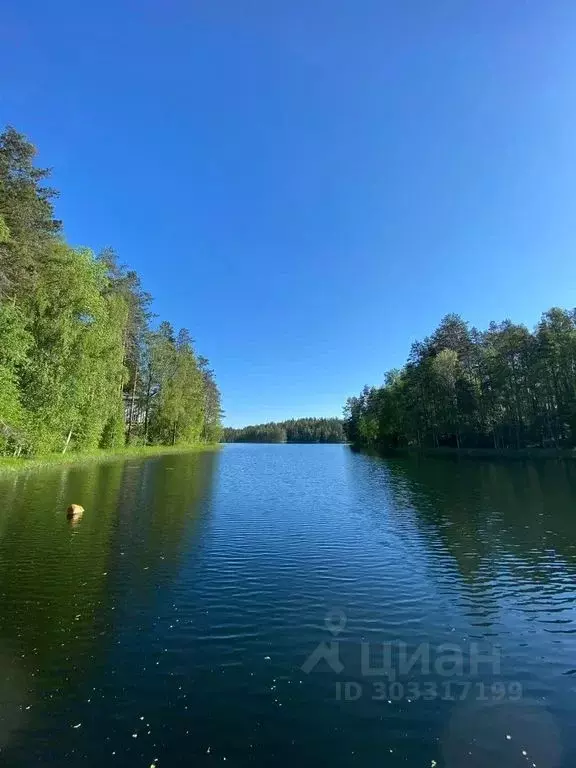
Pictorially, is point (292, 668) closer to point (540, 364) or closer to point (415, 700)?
point (415, 700)

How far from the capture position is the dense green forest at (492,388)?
230 ft

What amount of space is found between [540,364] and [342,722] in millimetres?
74614

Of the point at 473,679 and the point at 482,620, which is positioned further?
the point at 482,620

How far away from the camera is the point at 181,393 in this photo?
306 ft

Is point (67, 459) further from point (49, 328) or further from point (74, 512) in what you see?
point (74, 512)

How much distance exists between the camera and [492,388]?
81250 millimetres

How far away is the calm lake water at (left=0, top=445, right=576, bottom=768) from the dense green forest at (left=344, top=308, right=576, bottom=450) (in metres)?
56.6

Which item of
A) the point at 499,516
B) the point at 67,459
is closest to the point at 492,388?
the point at 499,516

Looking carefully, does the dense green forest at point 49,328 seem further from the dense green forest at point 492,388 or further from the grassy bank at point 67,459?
the dense green forest at point 492,388

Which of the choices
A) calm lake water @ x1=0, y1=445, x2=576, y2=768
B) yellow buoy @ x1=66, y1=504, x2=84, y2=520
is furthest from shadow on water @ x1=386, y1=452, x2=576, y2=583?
yellow buoy @ x1=66, y1=504, x2=84, y2=520

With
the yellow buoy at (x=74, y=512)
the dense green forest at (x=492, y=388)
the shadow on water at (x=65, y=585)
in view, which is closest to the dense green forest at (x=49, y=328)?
the shadow on water at (x=65, y=585)

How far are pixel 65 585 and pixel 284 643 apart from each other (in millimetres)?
6946

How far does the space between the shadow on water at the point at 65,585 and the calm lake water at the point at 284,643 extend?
0.06 metres

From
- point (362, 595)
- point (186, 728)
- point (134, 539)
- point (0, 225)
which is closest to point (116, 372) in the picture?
point (0, 225)
